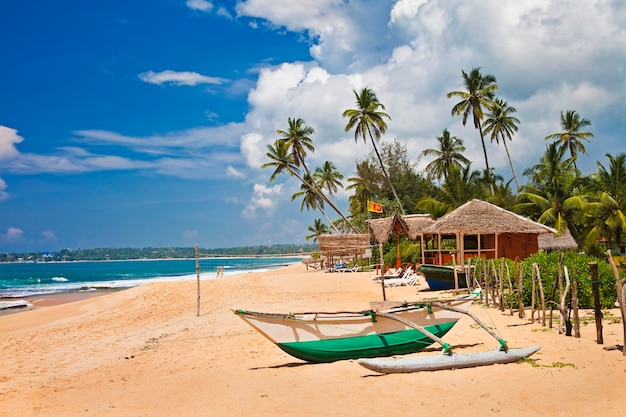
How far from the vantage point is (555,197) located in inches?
1071

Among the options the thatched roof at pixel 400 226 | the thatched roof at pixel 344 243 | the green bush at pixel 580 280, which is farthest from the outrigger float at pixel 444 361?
the thatched roof at pixel 344 243

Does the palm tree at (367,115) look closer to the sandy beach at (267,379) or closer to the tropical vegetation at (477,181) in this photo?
the tropical vegetation at (477,181)

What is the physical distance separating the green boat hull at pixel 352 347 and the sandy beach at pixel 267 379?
6.5 inches

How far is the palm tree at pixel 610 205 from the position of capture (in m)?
24.6

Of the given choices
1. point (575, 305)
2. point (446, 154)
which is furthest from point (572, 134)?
point (575, 305)

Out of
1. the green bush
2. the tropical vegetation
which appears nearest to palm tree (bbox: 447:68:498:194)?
the tropical vegetation

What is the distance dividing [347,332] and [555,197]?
22.8 m

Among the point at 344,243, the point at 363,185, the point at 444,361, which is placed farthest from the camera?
the point at 363,185

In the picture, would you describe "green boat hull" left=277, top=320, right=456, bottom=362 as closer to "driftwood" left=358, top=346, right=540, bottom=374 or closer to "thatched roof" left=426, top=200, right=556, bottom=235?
"driftwood" left=358, top=346, right=540, bottom=374

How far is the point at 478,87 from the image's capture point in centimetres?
3578

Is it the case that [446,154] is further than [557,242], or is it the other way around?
[446,154]

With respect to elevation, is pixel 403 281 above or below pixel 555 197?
below

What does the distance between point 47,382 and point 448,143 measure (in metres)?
36.2

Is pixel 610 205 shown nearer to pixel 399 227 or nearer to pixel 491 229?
pixel 491 229
